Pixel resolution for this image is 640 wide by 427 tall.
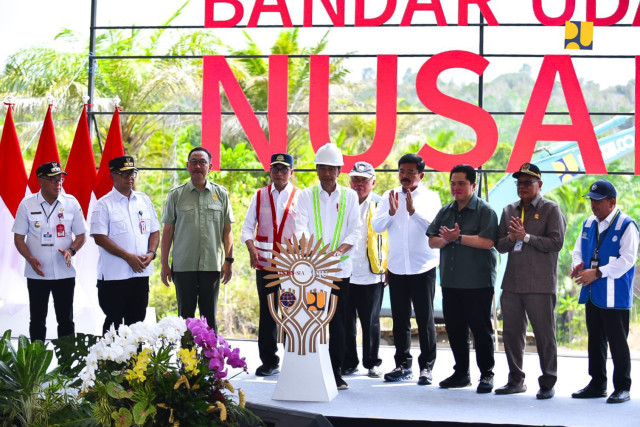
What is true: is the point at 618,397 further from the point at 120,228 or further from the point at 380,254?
the point at 120,228

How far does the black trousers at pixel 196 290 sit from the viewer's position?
552 cm

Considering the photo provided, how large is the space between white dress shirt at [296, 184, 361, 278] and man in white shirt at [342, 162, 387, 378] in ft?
1.21

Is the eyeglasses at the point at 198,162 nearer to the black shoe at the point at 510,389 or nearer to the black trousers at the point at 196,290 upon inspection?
the black trousers at the point at 196,290

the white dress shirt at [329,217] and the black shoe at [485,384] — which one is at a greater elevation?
the white dress shirt at [329,217]

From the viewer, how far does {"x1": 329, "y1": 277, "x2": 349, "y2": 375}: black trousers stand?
16.2 ft

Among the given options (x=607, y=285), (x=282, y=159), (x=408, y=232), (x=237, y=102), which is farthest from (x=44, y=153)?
(x=607, y=285)

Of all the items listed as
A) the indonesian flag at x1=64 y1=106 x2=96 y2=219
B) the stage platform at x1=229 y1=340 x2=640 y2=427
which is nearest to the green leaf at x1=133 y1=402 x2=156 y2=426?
the stage platform at x1=229 y1=340 x2=640 y2=427

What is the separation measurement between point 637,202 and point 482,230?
17.4 meters

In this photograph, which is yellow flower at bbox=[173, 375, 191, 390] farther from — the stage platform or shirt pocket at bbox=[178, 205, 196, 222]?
shirt pocket at bbox=[178, 205, 196, 222]

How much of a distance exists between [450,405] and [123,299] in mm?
2179

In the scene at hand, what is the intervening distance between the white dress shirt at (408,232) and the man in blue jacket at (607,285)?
0.91 meters

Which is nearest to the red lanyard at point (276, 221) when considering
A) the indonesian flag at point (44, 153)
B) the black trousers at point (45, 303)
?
the black trousers at point (45, 303)

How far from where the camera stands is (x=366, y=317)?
5398mm

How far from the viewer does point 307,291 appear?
4762mm
